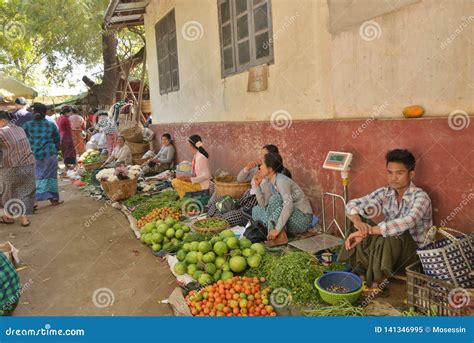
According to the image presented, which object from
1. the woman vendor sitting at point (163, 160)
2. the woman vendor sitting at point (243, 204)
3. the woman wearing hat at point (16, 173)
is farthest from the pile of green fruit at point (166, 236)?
the woman vendor sitting at point (163, 160)

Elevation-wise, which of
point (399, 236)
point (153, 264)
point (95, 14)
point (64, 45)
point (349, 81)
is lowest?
point (153, 264)

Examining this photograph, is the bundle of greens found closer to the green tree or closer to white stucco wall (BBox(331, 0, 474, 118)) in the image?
white stucco wall (BBox(331, 0, 474, 118))

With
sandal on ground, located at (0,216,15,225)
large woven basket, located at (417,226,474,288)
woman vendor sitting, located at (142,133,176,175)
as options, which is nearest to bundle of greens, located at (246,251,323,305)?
large woven basket, located at (417,226,474,288)

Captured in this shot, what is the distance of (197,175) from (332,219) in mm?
2685

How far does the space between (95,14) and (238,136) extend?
32.3 feet

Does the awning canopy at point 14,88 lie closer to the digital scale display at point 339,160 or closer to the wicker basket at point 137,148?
the wicker basket at point 137,148

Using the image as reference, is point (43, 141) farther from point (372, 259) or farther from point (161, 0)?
point (372, 259)

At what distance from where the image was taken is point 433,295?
2850 mm

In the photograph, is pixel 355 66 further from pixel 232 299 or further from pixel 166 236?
pixel 166 236

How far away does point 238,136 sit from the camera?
6895 mm

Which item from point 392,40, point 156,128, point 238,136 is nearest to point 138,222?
point 238,136

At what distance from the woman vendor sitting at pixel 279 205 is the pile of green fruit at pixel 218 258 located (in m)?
0.40

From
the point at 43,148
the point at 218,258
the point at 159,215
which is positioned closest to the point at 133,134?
the point at 43,148

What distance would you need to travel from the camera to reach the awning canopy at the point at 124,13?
1040cm
